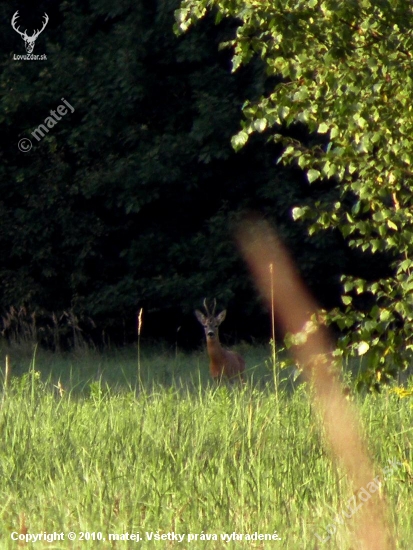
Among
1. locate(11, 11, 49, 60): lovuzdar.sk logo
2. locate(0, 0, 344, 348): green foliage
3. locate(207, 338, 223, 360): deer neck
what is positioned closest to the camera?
locate(207, 338, 223, 360): deer neck

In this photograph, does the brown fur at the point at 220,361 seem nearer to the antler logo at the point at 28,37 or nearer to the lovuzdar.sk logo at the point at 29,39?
the lovuzdar.sk logo at the point at 29,39

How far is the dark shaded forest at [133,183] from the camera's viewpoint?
17.6 m

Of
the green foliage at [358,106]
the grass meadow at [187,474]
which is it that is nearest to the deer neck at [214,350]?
the grass meadow at [187,474]

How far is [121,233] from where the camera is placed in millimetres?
19547

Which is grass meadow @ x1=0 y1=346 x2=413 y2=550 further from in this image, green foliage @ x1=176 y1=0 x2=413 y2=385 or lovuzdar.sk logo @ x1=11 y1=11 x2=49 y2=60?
lovuzdar.sk logo @ x1=11 y1=11 x2=49 y2=60

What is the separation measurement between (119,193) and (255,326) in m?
3.69

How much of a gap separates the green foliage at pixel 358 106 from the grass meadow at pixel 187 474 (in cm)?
57

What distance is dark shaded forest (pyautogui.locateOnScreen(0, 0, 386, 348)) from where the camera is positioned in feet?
57.8

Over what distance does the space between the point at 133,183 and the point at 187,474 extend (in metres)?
13.0

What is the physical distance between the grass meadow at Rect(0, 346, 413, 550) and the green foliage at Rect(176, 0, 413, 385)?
0.57m

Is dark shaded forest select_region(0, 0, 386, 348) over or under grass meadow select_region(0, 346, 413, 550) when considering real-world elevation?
over

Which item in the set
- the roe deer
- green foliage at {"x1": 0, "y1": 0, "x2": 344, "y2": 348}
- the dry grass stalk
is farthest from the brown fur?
green foliage at {"x1": 0, "y1": 0, "x2": 344, "y2": 348}

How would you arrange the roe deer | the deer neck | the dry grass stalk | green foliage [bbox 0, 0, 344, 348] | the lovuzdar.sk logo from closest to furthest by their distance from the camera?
the dry grass stalk, the roe deer, the deer neck, green foliage [bbox 0, 0, 344, 348], the lovuzdar.sk logo

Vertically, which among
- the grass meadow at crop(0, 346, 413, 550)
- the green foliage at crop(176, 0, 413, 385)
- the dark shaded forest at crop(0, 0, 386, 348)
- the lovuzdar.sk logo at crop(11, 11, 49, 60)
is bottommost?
the grass meadow at crop(0, 346, 413, 550)
